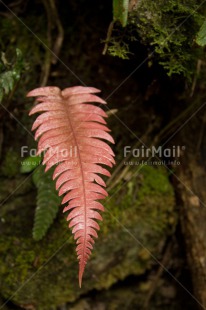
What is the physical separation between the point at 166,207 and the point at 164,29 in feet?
3.53

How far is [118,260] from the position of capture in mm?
2248

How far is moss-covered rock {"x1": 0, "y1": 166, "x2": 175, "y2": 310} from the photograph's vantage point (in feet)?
6.73

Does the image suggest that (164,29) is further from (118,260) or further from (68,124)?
(118,260)

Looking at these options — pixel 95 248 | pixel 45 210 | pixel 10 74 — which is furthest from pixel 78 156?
pixel 95 248

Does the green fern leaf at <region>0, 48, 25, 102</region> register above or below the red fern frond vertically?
above

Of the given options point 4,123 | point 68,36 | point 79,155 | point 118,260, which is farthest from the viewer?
point 68,36

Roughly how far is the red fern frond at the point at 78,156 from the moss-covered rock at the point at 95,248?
0.62 meters

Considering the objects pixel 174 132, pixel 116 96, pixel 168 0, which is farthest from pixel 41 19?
pixel 174 132

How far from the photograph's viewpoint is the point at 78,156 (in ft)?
5.11

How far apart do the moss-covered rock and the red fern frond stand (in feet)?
2.04

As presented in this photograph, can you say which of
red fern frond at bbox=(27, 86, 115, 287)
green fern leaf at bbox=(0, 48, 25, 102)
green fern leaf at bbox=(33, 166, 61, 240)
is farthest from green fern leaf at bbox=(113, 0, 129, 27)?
green fern leaf at bbox=(33, 166, 61, 240)

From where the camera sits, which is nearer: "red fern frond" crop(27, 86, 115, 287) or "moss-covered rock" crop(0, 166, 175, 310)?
"red fern frond" crop(27, 86, 115, 287)

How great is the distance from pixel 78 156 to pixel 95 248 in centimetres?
84

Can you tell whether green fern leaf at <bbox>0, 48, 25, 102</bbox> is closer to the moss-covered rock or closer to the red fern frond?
the red fern frond
